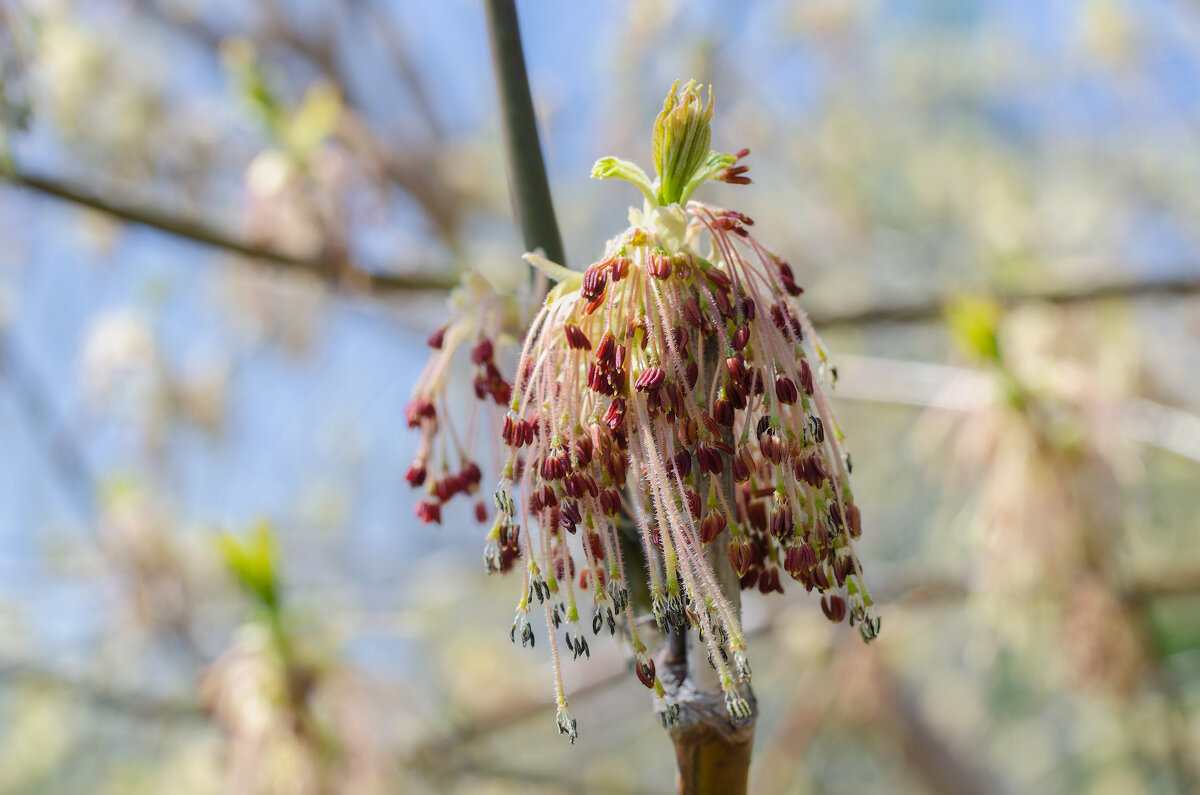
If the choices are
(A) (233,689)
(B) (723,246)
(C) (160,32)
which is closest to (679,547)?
(B) (723,246)

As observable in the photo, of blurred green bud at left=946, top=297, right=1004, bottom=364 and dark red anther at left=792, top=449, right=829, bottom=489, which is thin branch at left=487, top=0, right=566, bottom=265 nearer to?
dark red anther at left=792, top=449, right=829, bottom=489

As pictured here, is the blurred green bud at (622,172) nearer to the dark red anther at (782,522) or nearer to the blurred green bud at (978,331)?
the dark red anther at (782,522)

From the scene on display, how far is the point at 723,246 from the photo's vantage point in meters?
0.85

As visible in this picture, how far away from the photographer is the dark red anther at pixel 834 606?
826mm

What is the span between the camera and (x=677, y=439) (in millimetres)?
809

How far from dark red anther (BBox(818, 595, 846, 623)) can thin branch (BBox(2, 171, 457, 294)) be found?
5.07ft

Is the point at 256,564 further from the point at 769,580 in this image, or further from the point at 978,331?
the point at 978,331

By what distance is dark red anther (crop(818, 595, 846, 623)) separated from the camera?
83 cm

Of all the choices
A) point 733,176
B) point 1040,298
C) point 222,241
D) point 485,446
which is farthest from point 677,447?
point 485,446

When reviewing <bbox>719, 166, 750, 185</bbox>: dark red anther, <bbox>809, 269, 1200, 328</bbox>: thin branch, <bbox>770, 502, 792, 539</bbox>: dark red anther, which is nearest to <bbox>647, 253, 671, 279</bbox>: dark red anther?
<bbox>719, 166, 750, 185</bbox>: dark red anther

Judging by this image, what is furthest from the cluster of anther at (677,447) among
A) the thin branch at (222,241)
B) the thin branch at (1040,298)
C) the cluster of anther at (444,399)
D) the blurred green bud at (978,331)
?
the thin branch at (1040,298)

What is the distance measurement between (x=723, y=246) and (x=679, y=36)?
4.49m

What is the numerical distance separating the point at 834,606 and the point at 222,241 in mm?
1591

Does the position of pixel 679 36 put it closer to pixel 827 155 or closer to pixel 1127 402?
pixel 827 155
